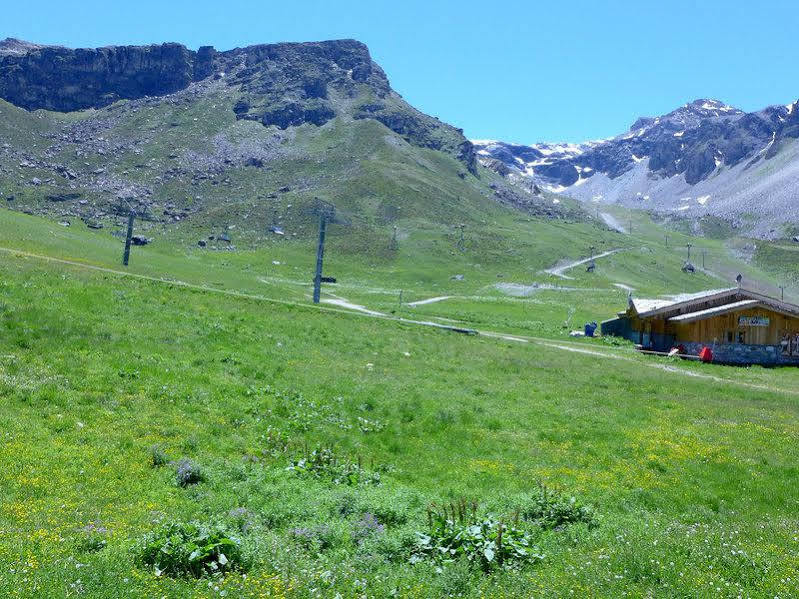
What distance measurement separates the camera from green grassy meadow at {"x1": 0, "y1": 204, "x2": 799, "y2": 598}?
396 inches

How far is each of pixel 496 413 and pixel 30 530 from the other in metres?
16.7

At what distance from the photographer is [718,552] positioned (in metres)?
10.9

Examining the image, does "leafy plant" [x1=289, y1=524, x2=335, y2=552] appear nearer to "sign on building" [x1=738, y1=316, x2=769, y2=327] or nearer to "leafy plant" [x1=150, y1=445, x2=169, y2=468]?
"leafy plant" [x1=150, y1=445, x2=169, y2=468]

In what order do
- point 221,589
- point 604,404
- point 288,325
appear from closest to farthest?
point 221,589 < point 604,404 < point 288,325

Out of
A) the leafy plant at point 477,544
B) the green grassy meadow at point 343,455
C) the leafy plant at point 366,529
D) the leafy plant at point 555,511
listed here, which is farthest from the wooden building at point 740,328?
the leafy plant at point 366,529

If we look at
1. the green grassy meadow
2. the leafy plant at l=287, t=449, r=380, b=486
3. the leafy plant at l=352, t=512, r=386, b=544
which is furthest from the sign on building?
the leafy plant at l=352, t=512, r=386, b=544

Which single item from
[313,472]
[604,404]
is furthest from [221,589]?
[604,404]

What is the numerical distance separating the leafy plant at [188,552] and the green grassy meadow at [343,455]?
168 mm

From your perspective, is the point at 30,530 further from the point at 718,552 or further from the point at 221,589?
the point at 718,552

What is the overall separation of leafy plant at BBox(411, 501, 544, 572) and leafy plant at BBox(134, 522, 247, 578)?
327cm

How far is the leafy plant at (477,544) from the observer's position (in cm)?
1097

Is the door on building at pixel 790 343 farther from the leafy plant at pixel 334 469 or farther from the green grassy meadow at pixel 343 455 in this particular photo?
the leafy plant at pixel 334 469

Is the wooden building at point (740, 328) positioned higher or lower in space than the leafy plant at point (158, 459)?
higher

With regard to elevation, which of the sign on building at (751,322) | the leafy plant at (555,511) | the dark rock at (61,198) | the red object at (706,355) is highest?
the dark rock at (61,198)
